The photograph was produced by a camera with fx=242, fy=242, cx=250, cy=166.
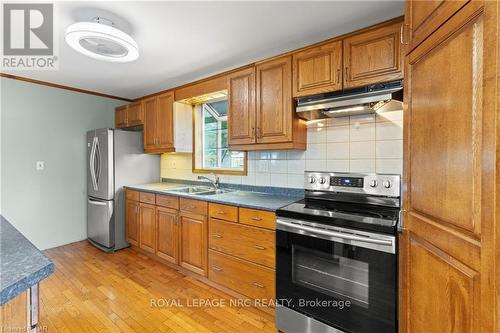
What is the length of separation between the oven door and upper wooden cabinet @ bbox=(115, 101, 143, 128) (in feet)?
9.17

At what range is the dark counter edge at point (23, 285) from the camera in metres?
0.61

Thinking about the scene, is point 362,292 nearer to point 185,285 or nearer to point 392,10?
point 185,285

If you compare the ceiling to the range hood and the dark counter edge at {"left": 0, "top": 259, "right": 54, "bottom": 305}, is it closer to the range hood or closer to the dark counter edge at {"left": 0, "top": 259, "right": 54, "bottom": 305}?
the range hood

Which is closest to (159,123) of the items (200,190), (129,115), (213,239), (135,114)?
(135,114)

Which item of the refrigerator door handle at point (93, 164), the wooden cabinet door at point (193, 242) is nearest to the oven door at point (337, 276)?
the wooden cabinet door at point (193, 242)

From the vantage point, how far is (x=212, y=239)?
7.49 ft

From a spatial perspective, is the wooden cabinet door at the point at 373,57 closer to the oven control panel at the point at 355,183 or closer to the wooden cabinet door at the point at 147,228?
the oven control panel at the point at 355,183

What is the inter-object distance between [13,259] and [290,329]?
1633mm

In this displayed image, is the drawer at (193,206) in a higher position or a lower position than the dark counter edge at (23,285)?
lower

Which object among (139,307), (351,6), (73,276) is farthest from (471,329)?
(73,276)

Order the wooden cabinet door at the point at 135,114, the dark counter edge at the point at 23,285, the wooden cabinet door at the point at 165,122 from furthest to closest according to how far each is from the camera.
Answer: the wooden cabinet door at the point at 135,114, the wooden cabinet door at the point at 165,122, the dark counter edge at the point at 23,285

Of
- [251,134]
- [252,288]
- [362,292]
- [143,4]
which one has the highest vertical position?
[143,4]

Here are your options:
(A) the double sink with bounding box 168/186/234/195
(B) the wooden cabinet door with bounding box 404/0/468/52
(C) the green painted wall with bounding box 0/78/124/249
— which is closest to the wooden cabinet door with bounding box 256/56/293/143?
(A) the double sink with bounding box 168/186/234/195

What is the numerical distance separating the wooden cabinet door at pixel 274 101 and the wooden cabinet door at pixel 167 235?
1322 mm
